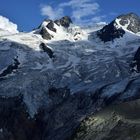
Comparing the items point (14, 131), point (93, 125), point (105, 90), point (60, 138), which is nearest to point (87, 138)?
point (93, 125)

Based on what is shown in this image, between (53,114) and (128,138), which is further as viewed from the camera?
(53,114)

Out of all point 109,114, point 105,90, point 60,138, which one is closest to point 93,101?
point 105,90

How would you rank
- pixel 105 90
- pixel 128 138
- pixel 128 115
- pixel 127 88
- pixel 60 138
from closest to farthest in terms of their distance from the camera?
1. pixel 128 138
2. pixel 128 115
3. pixel 60 138
4. pixel 127 88
5. pixel 105 90

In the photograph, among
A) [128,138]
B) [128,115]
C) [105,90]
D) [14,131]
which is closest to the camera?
[128,138]

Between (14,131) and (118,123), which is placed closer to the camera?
(118,123)

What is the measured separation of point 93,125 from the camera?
Answer: 3306 cm

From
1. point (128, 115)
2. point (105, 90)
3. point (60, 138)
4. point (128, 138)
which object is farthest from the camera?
point (105, 90)

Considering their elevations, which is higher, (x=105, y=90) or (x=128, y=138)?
(x=105, y=90)

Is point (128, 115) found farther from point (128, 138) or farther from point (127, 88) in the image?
point (127, 88)

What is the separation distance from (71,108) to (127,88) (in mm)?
32225

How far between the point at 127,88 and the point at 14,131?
171ft

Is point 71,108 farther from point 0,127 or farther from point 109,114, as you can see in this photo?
point 109,114

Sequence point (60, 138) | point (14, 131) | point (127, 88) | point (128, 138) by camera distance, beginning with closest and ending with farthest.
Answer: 1. point (128, 138)
2. point (60, 138)
3. point (127, 88)
4. point (14, 131)

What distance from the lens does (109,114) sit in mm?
33781
